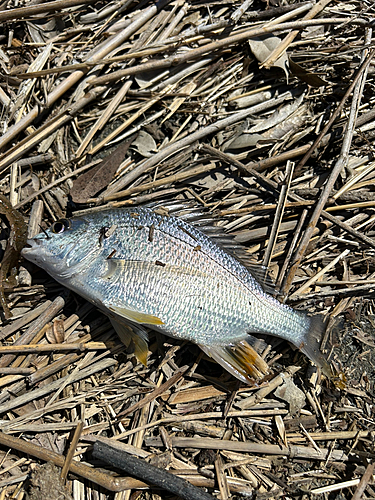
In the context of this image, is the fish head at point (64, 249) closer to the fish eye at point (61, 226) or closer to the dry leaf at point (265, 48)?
the fish eye at point (61, 226)

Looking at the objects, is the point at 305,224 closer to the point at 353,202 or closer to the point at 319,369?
the point at 353,202

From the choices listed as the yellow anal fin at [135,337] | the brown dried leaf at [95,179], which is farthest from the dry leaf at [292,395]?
the brown dried leaf at [95,179]

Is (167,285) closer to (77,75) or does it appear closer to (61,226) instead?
(61,226)

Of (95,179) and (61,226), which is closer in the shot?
(61,226)

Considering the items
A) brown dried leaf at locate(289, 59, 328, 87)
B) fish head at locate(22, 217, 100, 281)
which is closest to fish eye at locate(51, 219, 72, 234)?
fish head at locate(22, 217, 100, 281)

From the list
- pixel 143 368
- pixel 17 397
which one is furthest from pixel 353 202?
pixel 17 397

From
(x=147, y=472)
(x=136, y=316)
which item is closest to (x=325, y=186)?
(x=136, y=316)
